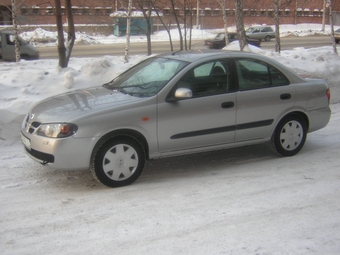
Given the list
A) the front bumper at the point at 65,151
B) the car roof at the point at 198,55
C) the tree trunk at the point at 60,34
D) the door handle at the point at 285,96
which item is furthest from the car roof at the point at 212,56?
the tree trunk at the point at 60,34

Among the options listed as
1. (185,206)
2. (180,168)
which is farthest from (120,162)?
(180,168)

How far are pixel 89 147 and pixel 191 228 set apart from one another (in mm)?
1568

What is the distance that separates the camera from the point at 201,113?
5.52 meters

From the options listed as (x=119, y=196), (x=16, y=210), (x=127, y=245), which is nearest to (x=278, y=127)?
(x=119, y=196)

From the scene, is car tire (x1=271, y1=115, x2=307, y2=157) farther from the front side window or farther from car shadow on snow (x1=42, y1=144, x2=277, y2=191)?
the front side window

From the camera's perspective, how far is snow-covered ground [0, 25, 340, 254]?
3.83 meters

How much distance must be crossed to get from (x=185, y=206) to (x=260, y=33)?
35.9 metres

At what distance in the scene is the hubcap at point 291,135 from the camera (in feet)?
20.5

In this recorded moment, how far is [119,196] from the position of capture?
4906 millimetres

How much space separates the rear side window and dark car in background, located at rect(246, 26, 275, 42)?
108 feet

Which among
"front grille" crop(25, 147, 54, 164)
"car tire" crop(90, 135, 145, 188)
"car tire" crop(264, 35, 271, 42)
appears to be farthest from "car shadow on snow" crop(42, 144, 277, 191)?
"car tire" crop(264, 35, 271, 42)

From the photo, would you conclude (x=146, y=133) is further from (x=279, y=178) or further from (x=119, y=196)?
(x=279, y=178)

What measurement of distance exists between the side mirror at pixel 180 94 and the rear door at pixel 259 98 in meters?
0.83

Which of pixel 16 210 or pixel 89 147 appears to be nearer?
pixel 16 210
